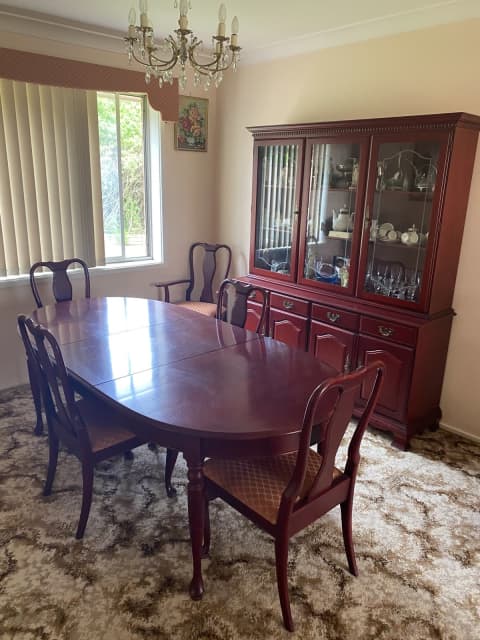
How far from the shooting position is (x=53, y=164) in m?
3.41

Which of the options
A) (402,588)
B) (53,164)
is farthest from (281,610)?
(53,164)

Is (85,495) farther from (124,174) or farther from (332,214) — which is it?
(124,174)

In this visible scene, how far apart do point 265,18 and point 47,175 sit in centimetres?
182

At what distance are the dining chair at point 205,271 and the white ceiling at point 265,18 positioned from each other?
167cm

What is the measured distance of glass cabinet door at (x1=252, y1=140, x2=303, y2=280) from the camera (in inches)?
135

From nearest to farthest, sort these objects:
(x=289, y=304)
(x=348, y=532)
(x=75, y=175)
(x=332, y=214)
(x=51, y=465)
Result: (x=348, y=532) → (x=51, y=465) → (x=332, y=214) → (x=289, y=304) → (x=75, y=175)

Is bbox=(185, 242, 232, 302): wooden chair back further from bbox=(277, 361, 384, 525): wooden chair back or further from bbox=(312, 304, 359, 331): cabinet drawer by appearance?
bbox=(277, 361, 384, 525): wooden chair back

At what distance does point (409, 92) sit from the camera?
9.70 ft

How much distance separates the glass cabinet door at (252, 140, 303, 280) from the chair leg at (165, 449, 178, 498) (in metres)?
1.66

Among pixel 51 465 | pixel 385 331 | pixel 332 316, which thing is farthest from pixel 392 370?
pixel 51 465

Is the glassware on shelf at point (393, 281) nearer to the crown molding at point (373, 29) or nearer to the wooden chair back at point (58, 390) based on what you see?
the crown molding at point (373, 29)

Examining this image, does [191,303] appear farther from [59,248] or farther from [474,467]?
[474,467]

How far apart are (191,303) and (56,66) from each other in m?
1.99

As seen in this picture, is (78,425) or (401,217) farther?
(401,217)
